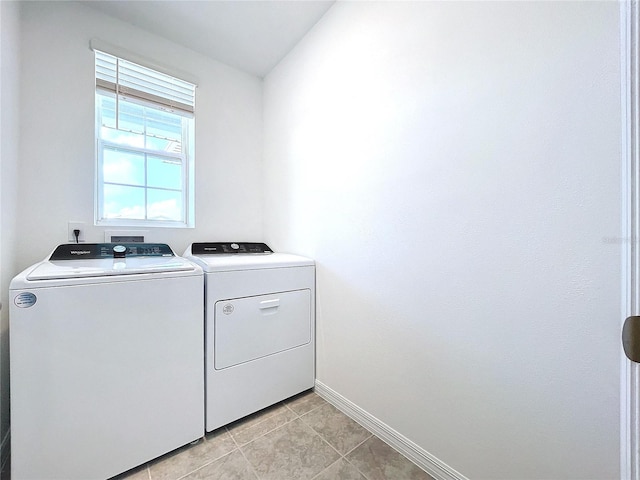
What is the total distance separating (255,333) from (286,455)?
64 centimetres

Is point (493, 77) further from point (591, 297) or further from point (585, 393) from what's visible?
→ point (585, 393)

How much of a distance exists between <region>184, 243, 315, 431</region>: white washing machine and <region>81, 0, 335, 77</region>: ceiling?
1644mm

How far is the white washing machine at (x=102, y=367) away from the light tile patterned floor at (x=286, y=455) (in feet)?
0.34

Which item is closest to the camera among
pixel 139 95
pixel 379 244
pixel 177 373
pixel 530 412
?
pixel 530 412

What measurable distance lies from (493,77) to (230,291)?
1.61 meters

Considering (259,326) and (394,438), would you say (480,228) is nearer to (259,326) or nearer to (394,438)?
(394,438)

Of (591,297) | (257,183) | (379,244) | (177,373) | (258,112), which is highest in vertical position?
(258,112)

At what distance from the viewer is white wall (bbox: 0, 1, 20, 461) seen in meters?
1.19

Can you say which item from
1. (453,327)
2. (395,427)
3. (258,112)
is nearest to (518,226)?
(453,327)

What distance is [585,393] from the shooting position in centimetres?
80

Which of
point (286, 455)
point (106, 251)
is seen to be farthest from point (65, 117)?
point (286, 455)

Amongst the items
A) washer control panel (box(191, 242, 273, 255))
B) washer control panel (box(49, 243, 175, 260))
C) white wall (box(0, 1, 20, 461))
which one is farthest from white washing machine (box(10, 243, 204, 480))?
washer control panel (box(191, 242, 273, 255))

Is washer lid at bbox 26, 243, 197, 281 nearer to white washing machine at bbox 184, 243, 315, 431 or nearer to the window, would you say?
white washing machine at bbox 184, 243, 315, 431

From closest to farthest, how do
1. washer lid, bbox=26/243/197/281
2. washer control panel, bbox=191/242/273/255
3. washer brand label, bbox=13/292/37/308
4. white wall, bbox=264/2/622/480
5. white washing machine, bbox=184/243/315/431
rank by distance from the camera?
white wall, bbox=264/2/622/480 → washer brand label, bbox=13/292/37/308 → washer lid, bbox=26/243/197/281 → white washing machine, bbox=184/243/315/431 → washer control panel, bbox=191/242/273/255
